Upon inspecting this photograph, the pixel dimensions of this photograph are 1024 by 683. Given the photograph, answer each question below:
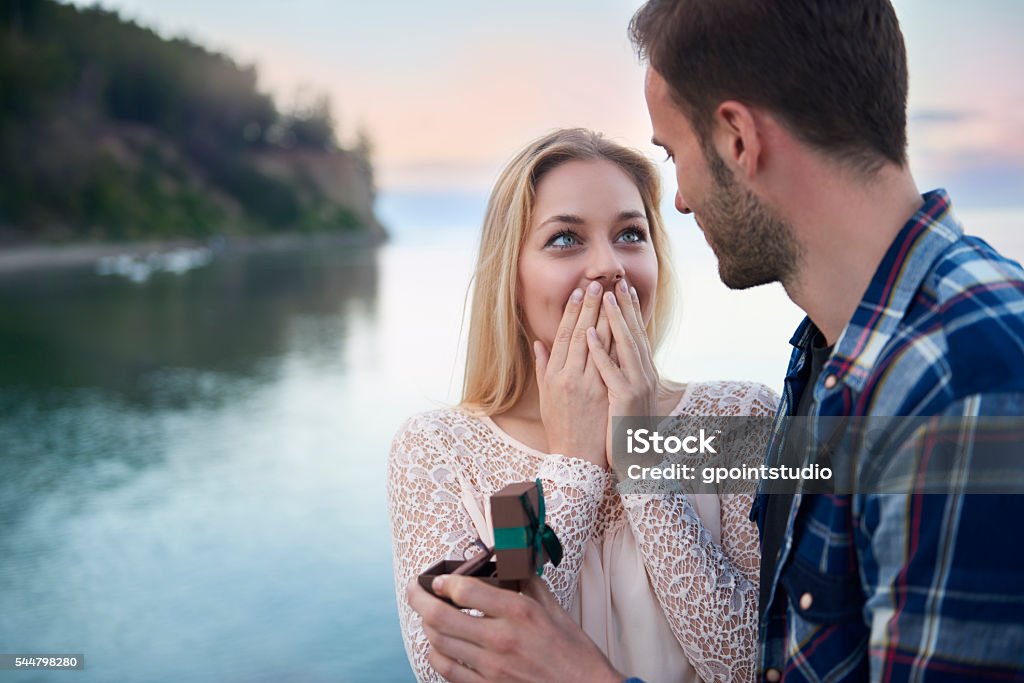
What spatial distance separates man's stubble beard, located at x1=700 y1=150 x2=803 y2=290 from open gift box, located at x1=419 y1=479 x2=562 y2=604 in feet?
1.58

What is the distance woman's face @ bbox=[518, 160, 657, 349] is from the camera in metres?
2.30

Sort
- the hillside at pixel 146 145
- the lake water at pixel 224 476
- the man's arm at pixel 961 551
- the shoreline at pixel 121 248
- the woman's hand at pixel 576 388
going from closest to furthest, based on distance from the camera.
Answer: the man's arm at pixel 961 551
the woman's hand at pixel 576 388
the lake water at pixel 224 476
the shoreline at pixel 121 248
the hillside at pixel 146 145

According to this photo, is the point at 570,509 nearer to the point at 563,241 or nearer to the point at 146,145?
the point at 563,241

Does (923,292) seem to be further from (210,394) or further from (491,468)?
(210,394)

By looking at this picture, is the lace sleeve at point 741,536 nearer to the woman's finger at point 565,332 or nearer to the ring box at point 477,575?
the woman's finger at point 565,332

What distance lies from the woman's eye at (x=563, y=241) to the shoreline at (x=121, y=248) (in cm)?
3079

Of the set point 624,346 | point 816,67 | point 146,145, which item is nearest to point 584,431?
point 624,346

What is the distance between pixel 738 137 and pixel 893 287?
322 mm

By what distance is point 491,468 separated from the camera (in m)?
2.28

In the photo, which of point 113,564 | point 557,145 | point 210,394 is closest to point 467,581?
point 557,145

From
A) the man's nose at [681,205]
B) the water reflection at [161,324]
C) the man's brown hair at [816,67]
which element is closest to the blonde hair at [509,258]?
the man's nose at [681,205]

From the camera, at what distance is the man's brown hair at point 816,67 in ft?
4.74

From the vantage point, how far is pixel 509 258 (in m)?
2.40

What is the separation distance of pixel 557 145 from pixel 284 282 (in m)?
25.7
